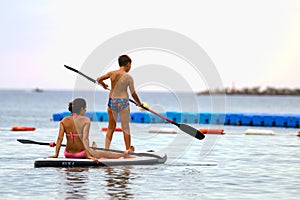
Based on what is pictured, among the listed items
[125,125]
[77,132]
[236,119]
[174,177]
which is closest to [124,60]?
[125,125]

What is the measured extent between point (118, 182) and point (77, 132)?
2502 mm

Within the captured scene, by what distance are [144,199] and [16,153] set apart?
9370 mm

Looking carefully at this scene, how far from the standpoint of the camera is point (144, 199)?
506 inches

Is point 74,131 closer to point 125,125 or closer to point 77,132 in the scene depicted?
point 77,132

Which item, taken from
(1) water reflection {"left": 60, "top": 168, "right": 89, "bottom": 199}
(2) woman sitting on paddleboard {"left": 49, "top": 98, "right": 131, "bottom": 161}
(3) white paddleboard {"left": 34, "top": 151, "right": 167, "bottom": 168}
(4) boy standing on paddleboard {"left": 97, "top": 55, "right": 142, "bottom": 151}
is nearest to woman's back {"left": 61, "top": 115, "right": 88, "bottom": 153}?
(2) woman sitting on paddleboard {"left": 49, "top": 98, "right": 131, "bottom": 161}

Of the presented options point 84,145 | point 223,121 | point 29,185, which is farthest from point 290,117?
point 29,185

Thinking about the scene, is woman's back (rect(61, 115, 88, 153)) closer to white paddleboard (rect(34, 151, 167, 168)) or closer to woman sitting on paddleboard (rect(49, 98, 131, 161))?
woman sitting on paddleboard (rect(49, 98, 131, 161))

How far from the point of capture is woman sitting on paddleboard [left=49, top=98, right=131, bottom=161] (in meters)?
16.7

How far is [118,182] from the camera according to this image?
14898 mm

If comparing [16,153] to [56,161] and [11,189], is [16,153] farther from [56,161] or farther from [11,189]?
[11,189]

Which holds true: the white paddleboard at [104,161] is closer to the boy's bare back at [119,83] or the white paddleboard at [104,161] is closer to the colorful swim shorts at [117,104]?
the colorful swim shorts at [117,104]

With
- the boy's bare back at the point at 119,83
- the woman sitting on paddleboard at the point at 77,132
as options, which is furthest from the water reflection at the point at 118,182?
the boy's bare back at the point at 119,83

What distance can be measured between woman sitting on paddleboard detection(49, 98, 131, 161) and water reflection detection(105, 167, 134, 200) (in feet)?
2.47

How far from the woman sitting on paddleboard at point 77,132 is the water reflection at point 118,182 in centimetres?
75
